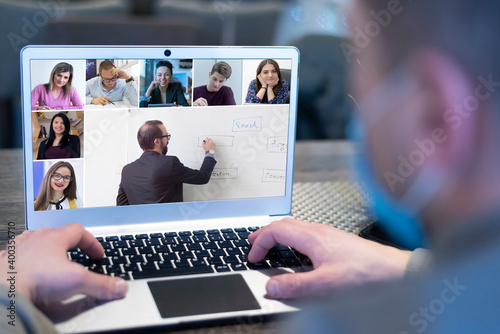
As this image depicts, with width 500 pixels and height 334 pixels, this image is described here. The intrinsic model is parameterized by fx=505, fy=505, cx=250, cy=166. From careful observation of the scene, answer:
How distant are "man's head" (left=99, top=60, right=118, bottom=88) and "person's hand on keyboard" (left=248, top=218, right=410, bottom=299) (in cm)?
33

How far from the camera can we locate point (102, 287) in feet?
2.01

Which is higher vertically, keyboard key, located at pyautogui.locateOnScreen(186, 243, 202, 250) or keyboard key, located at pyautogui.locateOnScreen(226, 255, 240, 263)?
keyboard key, located at pyautogui.locateOnScreen(186, 243, 202, 250)

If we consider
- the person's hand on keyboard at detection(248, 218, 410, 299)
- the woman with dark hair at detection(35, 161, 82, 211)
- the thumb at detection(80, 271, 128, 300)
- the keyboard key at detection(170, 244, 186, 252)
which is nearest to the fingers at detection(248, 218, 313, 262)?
the person's hand on keyboard at detection(248, 218, 410, 299)

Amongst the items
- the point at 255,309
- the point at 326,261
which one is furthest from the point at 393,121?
the point at 255,309

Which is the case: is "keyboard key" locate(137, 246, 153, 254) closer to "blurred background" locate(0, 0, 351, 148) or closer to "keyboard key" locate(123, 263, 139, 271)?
"keyboard key" locate(123, 263, 139, 271)

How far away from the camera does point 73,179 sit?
31.9 inches

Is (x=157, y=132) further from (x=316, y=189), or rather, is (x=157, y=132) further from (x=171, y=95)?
(x=316, y=189)

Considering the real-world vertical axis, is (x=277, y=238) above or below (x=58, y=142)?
below

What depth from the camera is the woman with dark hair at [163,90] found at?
2.71ft

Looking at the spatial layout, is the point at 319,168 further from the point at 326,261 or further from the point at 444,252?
the point at 444,252

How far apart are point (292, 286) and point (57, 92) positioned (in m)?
0.47

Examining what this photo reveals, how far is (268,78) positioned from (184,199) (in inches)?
10.1

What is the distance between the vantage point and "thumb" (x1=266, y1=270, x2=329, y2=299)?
0.64 m

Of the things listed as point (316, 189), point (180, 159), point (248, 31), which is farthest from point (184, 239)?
point (248, 31)
